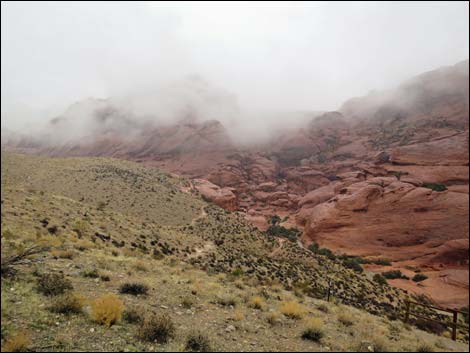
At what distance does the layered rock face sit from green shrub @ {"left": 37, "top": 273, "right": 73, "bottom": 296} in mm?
3777

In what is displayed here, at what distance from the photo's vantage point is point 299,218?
67938 millimetres

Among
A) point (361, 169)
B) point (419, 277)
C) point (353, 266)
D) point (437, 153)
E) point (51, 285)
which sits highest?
point (437, 153)

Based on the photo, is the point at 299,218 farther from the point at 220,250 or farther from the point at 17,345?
the point at 17,345

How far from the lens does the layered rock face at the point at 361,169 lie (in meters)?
44.2

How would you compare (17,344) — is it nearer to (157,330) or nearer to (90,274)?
(157,330)

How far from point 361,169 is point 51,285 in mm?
75588

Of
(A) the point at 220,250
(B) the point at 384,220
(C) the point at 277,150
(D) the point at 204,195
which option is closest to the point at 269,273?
(A) the point at 220,250

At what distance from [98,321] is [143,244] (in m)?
18.4

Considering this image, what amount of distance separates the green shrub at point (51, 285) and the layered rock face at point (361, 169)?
3777mm

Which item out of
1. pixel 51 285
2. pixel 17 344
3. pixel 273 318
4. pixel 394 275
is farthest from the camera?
pixel 394 275

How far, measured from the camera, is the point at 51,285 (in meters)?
7.31

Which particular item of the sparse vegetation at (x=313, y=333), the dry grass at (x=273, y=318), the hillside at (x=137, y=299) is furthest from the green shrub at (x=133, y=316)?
the sparse vegetation at (x=313, y=333)

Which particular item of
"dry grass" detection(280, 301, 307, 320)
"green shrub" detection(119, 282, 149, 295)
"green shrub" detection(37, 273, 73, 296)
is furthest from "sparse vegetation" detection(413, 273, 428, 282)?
"green shrub" detection(37, 273, 73, 296)

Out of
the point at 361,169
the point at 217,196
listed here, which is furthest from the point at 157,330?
the point at 361,169
